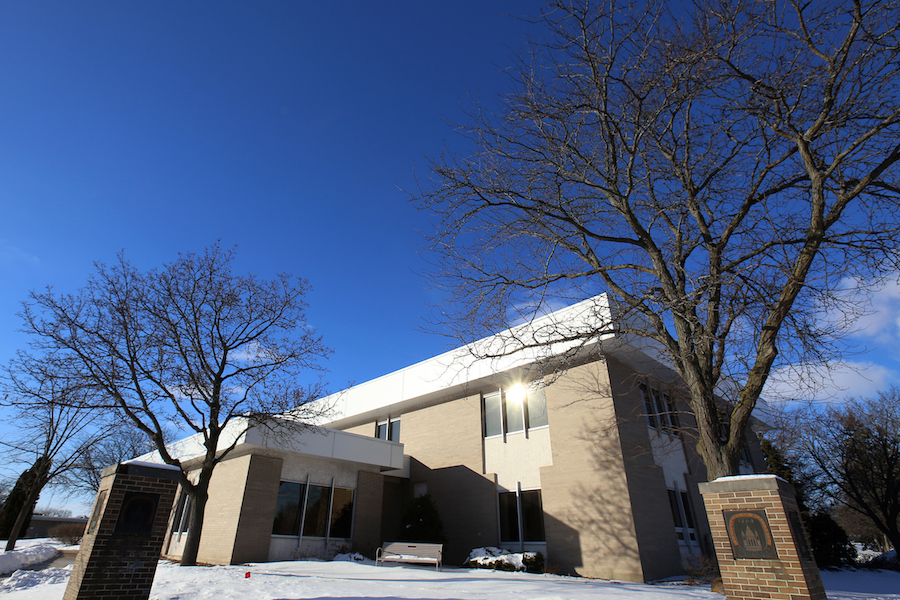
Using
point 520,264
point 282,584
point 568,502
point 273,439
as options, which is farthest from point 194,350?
point 568,502

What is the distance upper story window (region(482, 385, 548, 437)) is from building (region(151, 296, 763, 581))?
0.05 m

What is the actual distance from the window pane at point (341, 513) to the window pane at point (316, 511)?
1.12 feet

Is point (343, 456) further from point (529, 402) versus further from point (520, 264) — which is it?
point (520, 264)

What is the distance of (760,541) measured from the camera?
630 centimetres

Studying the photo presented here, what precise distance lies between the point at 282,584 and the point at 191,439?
12035mm

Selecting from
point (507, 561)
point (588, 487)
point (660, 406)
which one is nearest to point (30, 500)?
point (507, 561)

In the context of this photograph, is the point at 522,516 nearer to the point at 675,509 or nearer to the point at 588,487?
the point at 588,487

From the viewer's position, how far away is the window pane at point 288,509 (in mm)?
15422

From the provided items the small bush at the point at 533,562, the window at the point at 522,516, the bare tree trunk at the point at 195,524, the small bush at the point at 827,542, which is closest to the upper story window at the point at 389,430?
the window at the point at 522,516

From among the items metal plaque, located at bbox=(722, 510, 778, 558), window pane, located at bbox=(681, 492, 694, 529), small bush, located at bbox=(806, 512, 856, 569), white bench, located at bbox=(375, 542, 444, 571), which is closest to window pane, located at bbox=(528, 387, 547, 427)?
white bench, located at bbox=(375, 542, 444, 571)

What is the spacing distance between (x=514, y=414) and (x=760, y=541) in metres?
10.9

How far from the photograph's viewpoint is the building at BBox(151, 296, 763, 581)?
45.1ft

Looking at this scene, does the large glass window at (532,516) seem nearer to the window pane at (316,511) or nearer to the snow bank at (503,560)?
the snow bank at (503,560)

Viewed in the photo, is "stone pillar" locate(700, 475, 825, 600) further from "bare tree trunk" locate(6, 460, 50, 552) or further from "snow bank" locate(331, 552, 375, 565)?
"bare tree trunk" locate(6, 460, 50, 552)
